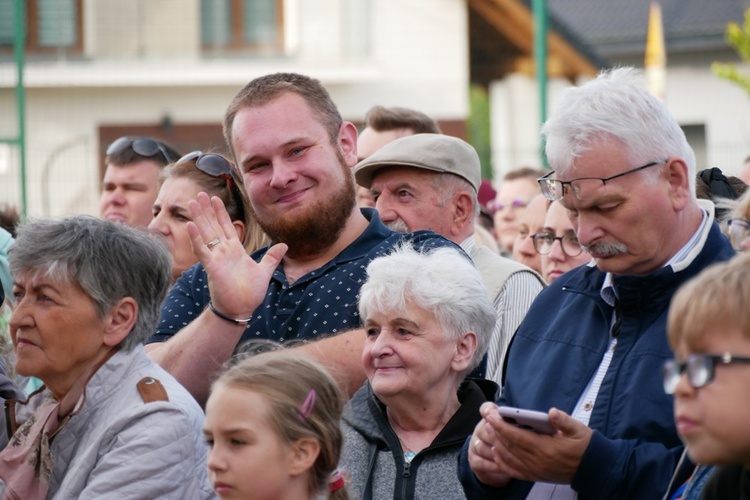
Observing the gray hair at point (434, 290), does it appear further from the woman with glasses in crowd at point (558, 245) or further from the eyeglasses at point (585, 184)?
the woman with glasses in crowd at point (558, 245)

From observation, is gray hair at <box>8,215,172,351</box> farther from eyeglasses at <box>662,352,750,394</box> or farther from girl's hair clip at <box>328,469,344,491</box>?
eyeglasses at <box>662,352,750,394</box>

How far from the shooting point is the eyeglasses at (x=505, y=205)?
7.53 meters

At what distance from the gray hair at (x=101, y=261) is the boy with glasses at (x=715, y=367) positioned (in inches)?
70.1

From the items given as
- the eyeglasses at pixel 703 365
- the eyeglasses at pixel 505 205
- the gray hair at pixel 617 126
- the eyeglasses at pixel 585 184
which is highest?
the gray hair at pixel 617 126

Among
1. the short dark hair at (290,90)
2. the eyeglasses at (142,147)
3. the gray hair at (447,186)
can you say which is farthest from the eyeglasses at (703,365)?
the eyeglasses at (142,147)

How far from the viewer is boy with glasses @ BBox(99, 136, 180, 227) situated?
5.93 metres

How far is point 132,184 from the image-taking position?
5949mm

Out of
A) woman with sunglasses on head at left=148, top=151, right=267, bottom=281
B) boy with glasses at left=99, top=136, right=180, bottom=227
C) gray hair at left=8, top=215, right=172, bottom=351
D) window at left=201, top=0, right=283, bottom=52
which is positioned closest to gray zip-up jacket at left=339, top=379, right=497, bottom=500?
gray hair at left=8, top=215, right=172, bottom=351

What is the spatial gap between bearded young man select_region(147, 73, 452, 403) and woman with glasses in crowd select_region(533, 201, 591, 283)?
1321 millimetres

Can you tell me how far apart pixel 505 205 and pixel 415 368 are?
4294 millimetres

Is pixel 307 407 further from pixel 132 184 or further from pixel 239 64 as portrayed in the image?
pixel 239 64

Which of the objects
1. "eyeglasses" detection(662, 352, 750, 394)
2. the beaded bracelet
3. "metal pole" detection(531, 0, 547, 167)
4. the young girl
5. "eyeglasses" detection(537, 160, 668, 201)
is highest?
"metal pole" detection(531, 0, 547, 167)

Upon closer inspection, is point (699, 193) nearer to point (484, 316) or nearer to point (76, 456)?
point (484, 316)

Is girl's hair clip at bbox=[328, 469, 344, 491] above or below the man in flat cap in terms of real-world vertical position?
below
